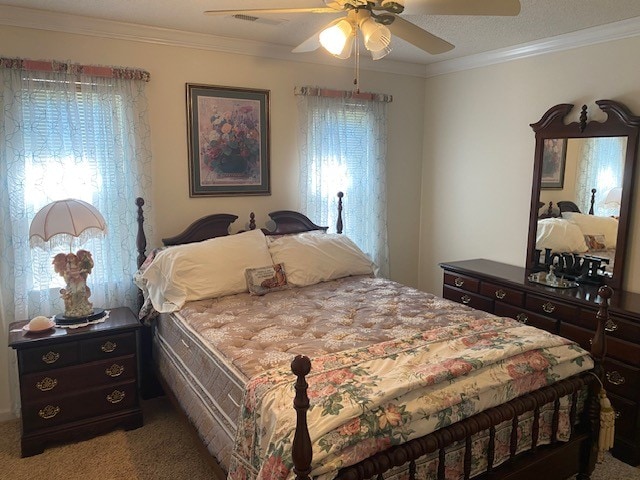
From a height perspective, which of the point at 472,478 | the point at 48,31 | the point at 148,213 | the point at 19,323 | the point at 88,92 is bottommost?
the point at 472,478

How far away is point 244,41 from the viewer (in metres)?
3.43

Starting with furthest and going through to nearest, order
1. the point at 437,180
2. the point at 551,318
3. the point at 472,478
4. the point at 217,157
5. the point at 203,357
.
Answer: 1. the point at 437,180
2. the point at 217,157
3. the point at 551,318
4. the point at 203,357
5. the point at 472,478

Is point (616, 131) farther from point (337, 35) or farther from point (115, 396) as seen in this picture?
point (115, 396)

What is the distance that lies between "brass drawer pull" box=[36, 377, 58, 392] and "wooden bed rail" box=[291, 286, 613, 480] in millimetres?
1940

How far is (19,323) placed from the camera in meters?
2.75

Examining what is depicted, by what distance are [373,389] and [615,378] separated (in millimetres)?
1880

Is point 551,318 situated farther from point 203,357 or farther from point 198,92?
point 198,92

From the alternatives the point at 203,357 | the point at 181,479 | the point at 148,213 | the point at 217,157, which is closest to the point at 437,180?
the point at 217,157

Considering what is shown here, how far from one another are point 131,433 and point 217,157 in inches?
77.0

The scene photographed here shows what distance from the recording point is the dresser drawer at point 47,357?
2.50 meters

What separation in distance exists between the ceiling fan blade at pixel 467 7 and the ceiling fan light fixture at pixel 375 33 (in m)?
0.14

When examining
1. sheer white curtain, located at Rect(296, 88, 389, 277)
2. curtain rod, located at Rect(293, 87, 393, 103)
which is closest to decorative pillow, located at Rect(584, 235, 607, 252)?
sheer white curtain, located at Rect(296, 88, 389, 277)

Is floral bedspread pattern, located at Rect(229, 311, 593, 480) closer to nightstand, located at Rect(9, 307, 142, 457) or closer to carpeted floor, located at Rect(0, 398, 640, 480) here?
carpeted floor, located at Rect(0, 398, 640, 480)

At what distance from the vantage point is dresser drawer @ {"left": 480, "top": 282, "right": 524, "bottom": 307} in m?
3.16
